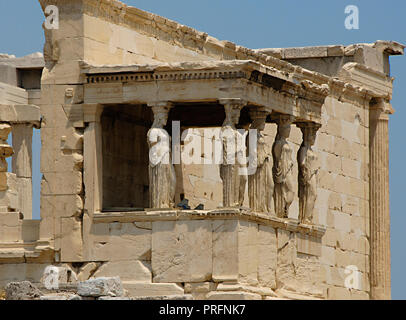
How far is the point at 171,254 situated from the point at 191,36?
5.06m

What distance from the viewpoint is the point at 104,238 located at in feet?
87.7

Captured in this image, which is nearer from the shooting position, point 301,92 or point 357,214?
point 301,92

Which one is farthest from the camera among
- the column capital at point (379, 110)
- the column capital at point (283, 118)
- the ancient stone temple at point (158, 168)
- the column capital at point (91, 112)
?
the column capital at point (379, 110)

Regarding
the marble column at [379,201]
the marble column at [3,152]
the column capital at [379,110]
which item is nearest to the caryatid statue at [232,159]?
the marble column at [3,152]

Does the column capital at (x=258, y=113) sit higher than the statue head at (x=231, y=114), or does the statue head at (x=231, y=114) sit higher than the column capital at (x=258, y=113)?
the column capital at (x=258, y=113)

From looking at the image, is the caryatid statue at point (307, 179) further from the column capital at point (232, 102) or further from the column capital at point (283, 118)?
the column capital at point (232, 102)

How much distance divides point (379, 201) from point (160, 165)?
11.2m

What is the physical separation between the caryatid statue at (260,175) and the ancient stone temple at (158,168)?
2cm

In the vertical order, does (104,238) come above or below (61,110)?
below

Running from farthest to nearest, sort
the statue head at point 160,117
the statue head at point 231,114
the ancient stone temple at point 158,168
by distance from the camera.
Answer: the statue head at point 160,117, the statue head at point 231,114, the ancient stone temple at point 158,168

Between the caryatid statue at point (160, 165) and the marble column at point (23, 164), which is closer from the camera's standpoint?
the caryatid statue at point (160, 165)

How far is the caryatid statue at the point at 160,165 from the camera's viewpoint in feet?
86.7
